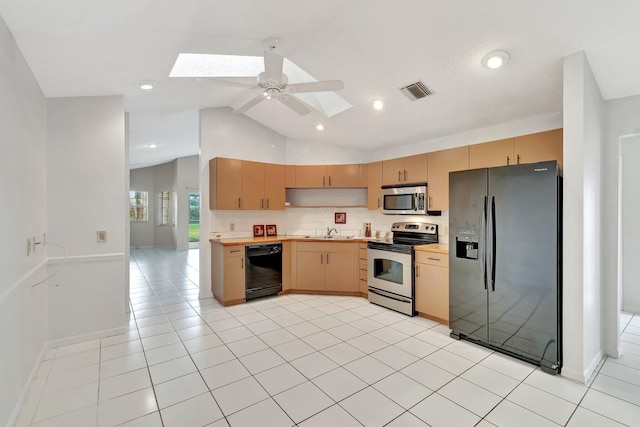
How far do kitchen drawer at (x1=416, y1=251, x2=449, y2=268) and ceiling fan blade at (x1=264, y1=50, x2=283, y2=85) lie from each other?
2635 millimetres

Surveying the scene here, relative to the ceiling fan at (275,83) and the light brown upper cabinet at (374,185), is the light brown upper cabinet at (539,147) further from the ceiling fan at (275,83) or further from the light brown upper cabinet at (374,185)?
the ceiling fan at (275,83)

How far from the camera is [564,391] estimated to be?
230 cm

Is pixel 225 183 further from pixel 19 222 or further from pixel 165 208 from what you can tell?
pixel 165 208

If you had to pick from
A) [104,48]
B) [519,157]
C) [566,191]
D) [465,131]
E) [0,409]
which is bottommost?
[0,409]

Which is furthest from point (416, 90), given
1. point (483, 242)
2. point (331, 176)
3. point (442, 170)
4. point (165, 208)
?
point (165, 208)

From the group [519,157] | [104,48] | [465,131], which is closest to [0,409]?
[104,48]

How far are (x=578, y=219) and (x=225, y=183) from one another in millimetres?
4169

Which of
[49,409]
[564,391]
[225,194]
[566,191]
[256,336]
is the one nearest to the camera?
[49,409]

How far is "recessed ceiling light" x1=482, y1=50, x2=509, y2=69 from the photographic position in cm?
251

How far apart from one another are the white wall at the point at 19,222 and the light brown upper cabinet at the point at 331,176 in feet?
10.9

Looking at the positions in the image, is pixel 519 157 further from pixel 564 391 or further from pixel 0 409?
pixel 0 409

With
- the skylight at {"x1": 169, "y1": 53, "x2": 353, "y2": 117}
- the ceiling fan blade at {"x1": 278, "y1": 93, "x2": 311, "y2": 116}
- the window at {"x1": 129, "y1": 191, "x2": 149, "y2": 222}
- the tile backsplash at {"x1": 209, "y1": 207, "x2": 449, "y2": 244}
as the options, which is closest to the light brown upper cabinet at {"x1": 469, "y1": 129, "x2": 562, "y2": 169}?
A: the tile backsplash at {"x1": 209, "y1": 207, "x2": 449, "y2": 244}

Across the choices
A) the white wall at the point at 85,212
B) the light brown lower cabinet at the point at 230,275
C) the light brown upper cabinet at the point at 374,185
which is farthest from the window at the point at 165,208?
the light brown upper cabinet at the point at 374,185

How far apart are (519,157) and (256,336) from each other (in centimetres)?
351
